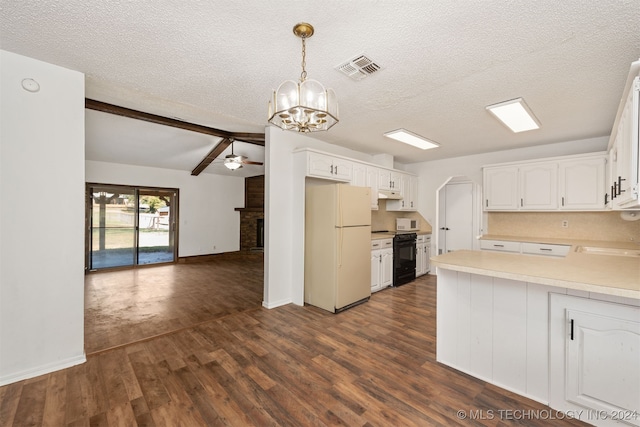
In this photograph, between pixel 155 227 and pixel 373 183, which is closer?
pixel 373 183

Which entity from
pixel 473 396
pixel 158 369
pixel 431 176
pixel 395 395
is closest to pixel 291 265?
pixel 158 369

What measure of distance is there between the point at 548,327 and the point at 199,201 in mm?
7814

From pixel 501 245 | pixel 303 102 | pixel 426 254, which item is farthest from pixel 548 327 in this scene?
pixel 426 254

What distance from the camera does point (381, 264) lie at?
4695mm

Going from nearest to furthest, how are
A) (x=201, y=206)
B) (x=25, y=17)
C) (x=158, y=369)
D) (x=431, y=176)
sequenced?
(x=25, y=17) < (x=158, y=369) < (x=431, y=176) < (x=201, y=206)

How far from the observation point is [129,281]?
540 cm

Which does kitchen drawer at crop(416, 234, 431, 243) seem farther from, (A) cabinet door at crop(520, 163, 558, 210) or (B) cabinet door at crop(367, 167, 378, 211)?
(A) cabinet door at crop(520, 163, 558, 210)

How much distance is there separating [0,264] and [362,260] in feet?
12.3

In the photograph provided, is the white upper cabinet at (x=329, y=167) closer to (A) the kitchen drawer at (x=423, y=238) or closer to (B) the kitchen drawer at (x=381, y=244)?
(B) the kitchen drawer at (x=381, y=244)

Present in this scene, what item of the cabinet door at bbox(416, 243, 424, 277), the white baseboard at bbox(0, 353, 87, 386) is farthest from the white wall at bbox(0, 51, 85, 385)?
the cabinet door at bbox(416, 243, 424, 277)

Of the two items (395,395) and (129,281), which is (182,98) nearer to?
(395,395)

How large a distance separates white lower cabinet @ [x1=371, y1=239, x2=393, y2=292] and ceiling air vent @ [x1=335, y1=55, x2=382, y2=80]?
2741 millimetres

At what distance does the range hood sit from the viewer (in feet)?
17.4

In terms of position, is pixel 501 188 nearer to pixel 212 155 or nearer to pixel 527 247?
pixel 527 247
